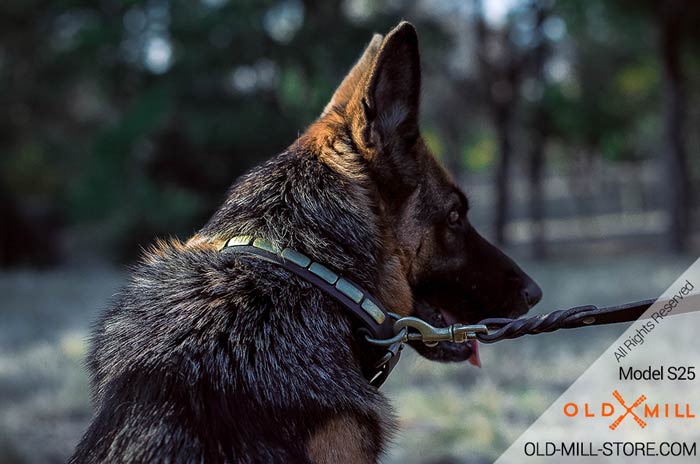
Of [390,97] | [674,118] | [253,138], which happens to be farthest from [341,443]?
[674,118]

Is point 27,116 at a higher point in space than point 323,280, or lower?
higher

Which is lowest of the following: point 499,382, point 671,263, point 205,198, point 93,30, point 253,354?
point 253,354

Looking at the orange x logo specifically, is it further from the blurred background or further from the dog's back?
the dog's back

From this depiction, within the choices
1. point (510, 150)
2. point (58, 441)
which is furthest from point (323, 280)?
point (510, 150)

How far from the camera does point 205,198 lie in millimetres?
17375

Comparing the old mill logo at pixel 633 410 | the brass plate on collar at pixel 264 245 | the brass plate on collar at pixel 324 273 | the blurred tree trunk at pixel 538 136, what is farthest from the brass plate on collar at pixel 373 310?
the blurred tree trunk at pixel 538 136

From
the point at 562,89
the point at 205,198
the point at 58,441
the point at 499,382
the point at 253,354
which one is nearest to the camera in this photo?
the point at 253,354

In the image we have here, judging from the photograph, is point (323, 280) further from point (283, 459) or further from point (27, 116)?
point (27, 116)

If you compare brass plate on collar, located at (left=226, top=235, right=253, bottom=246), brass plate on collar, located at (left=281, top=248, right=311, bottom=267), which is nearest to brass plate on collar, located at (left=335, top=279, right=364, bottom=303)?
brass plate on collar, located at (left=281, top=248, right=311, bottom=267)

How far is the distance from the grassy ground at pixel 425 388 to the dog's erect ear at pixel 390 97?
1073 mm

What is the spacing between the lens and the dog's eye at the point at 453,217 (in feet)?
9.76

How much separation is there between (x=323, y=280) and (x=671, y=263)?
47.2ft

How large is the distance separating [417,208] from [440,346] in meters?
0.62

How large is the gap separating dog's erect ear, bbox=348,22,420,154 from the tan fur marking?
977 mm
